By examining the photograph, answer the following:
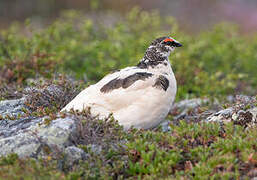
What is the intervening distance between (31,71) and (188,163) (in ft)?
16.6

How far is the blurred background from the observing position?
1901cm

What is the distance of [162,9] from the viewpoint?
67.6ft

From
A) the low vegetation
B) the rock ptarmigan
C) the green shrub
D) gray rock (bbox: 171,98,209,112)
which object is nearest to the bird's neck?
the rock ptarmigan

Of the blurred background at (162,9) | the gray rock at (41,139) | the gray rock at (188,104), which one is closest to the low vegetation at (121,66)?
the gray rock at (41,139)

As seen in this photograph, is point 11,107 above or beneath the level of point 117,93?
beneath

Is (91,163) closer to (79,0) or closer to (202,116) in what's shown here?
(202,116)

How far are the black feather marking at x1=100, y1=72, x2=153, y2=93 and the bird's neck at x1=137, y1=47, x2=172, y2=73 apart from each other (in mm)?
378

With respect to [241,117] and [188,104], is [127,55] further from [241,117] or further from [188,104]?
[241,117]

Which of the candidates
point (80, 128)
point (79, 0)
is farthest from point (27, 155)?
point (79, 0)

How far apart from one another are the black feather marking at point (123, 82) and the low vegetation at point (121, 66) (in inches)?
24.6

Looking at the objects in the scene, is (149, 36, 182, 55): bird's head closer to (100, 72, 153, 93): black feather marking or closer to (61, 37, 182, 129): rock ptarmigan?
(61, 37, 182, 129): rock ptarmigan

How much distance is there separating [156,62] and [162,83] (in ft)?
1.83

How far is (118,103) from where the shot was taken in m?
5.29

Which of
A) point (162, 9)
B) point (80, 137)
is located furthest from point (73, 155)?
point (162, 9)
